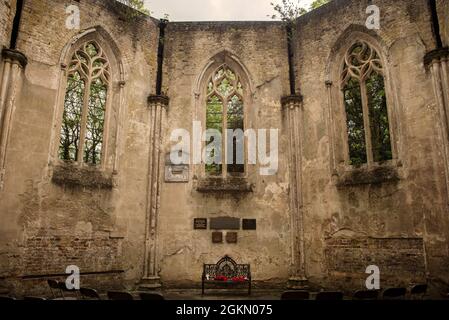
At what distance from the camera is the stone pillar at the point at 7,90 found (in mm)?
7797

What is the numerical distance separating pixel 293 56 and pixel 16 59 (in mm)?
7836

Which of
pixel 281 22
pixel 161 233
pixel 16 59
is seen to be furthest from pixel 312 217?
pixel 16 59

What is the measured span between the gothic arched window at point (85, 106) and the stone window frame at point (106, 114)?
15 cm

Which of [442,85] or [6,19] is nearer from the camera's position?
[442,85]

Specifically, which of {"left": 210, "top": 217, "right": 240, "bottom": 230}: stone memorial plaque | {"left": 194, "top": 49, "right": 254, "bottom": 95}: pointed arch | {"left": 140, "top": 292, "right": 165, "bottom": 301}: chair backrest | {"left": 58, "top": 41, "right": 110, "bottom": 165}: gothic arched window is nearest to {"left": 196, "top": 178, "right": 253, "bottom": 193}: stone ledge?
{"left": 210, "top": 217, "right": 240, "bottom": 230}: stone memorial plaque

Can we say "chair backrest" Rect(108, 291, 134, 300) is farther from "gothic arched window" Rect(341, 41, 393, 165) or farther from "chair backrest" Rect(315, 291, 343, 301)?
"gothic arched window" Rect(341, 41, 393, 165)

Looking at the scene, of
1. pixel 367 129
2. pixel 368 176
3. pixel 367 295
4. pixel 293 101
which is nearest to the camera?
pixel 367 295

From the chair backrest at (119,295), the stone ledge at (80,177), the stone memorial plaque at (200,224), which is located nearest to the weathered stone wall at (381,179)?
the stone memorial plaque at (200,224)

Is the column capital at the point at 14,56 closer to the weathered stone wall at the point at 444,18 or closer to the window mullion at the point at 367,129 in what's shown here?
the window mullion at the point at 367,129

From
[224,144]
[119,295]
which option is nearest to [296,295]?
[119,295]

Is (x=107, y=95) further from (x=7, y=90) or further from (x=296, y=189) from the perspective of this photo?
(x=296, y=189)

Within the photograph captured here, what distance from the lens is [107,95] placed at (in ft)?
33.3

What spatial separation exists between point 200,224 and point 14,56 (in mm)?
6325
